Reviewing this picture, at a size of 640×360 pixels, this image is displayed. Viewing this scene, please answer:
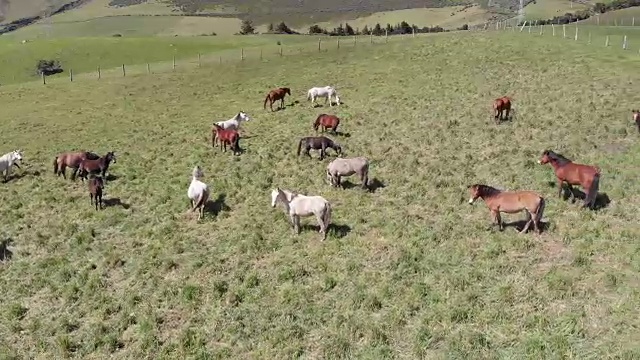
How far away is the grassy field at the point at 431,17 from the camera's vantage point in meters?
134

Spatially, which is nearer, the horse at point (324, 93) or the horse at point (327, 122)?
the horse at point (327, 122)

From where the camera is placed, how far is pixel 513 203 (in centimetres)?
1387

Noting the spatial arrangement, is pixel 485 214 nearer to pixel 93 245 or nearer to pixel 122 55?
pixel 93 245

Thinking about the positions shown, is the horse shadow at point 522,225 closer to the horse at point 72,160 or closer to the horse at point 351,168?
the horse at point 351,168

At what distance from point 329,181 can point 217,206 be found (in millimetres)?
3983

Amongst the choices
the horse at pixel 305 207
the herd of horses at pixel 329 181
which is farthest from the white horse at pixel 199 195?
the horse at pixel 305 207

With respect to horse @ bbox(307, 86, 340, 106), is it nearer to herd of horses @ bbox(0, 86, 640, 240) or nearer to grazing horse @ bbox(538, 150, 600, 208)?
→ herd of horses @ bbox(0, 86, 640, 240)

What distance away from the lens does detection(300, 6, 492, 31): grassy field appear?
133875mm

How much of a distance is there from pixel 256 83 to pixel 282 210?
1113 inches

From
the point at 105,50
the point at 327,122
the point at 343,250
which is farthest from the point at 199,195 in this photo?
the point at 105,50

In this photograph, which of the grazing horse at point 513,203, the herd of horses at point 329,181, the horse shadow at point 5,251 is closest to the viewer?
the grazing horse at point 513,203

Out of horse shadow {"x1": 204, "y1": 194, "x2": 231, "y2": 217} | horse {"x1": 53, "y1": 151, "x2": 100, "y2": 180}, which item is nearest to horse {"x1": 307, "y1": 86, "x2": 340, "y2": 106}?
horse {"x1": 53, "y1": 151, "x2": 100, "y2": 180}

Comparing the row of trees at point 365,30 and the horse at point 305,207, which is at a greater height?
the row of trees at point 365,30

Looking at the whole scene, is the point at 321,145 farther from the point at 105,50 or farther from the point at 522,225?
the point at 105,50
